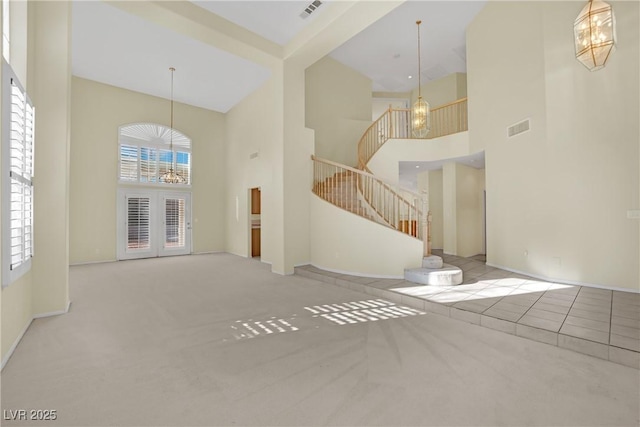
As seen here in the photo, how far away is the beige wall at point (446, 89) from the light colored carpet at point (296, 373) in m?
8.69

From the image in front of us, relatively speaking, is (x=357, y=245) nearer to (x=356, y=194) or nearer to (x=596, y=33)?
(x=356, y=194)

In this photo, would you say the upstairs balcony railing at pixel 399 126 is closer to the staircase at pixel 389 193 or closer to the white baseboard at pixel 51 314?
the staircase at pixel 389 193

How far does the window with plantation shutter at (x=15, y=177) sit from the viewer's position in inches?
92.7

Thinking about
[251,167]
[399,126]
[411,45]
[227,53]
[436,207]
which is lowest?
[436,207]

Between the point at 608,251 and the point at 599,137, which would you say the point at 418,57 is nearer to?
the point at 599,137

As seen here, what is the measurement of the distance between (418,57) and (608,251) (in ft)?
23.0

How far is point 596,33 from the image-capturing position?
2768 millimetres

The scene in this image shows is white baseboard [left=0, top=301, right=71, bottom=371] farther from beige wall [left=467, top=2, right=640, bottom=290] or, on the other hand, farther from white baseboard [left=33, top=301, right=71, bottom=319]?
beige wall [left=467, top=2, right=640, bottom=290]

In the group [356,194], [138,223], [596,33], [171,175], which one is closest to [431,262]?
[356,194]

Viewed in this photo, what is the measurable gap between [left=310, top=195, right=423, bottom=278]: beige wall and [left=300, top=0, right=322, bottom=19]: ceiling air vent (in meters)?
3.52

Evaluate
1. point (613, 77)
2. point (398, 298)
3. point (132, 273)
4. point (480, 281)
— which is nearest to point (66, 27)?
point (132, 273)

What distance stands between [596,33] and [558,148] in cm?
248

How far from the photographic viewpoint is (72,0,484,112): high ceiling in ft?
16.6

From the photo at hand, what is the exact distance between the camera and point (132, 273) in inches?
244
